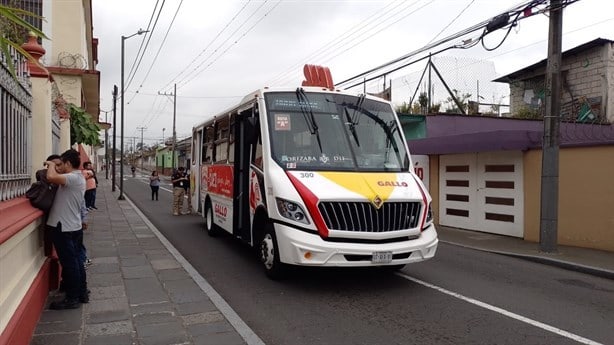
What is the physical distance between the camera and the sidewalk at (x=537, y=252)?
861cm

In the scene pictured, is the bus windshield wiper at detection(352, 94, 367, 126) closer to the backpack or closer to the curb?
the backpack

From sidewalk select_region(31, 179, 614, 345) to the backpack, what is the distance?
120 centimetres

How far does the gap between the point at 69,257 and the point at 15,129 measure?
1524mm

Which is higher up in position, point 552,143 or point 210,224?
point 552,143

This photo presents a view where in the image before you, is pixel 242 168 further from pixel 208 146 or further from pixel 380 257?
pixel 208 146

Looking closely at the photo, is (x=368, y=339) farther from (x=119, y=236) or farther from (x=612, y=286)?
(x=119, y=236)

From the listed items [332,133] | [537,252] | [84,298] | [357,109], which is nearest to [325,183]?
[332,133]

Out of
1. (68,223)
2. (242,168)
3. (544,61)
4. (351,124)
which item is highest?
(544,61)

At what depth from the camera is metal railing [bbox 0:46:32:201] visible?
15.3ft

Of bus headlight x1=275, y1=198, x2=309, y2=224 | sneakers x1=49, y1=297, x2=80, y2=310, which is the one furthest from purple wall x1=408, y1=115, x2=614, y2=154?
sneakers x1=49, y1=297, x2=80, y2=310

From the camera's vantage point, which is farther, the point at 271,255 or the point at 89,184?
the point at 89,184

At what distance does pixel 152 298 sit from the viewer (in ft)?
20.7

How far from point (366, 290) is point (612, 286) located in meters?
3.89

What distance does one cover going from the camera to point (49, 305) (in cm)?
584
